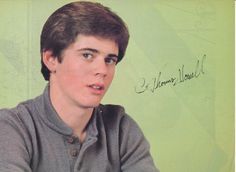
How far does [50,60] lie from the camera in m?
1.00

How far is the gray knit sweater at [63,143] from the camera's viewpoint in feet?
2.80

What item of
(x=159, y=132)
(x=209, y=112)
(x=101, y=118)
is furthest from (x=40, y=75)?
(x=209, y=112)

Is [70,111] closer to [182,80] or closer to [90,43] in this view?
[90,43]

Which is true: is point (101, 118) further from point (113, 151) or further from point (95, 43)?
point (95, 43)

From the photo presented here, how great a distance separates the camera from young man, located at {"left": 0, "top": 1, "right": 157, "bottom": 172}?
90 cm

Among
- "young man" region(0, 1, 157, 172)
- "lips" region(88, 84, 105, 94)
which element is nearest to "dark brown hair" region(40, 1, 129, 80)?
"young man" region(0, 1, 157, 172)

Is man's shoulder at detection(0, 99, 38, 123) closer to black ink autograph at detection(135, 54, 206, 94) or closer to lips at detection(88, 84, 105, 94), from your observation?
lips at detection(88, 84, 105, 94)

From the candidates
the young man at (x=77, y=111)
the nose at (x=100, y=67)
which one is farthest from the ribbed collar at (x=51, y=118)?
the nose at (x=100, y=67)

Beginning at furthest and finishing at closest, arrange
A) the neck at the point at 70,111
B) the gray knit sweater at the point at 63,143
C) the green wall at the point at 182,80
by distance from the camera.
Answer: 1. the green wall at the point at 182,80
2. the neck at the point at 70,111
3. the gray knit sweater at the point at 63,143

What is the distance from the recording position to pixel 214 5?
113cm

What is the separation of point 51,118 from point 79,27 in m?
0.24

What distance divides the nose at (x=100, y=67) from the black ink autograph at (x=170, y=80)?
0.18m

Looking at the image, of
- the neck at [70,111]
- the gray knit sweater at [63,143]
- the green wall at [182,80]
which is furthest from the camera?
the green wall at [182,80]

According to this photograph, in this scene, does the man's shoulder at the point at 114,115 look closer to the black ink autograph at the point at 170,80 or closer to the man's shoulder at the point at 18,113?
the black ink autograph at the point at 170,80
